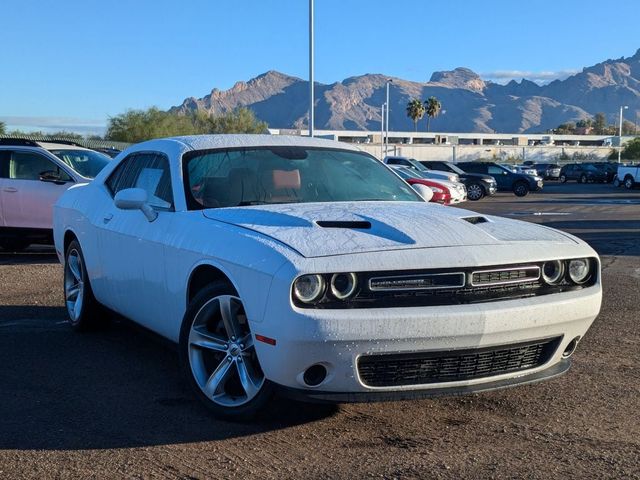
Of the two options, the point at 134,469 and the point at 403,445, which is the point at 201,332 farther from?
the point at 403,445

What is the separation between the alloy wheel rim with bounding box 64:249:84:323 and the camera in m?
6.81

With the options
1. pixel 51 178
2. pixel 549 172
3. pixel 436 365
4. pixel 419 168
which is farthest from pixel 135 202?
pixel 549 172

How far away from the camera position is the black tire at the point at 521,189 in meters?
38.5

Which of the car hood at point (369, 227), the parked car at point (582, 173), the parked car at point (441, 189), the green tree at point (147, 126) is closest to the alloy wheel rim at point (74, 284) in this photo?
the car hood at point (369, 227)

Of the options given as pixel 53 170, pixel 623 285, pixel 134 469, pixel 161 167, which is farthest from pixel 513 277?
pixel 53 170

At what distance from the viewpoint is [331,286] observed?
398cm

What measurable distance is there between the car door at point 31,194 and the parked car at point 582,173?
163ft

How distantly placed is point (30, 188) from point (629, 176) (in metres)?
39.5

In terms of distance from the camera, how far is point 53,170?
12.5m

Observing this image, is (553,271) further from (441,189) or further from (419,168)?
(419,168)

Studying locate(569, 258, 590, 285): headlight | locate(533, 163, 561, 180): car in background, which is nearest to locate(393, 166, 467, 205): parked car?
locate(569, 258, 590, 285): headlight

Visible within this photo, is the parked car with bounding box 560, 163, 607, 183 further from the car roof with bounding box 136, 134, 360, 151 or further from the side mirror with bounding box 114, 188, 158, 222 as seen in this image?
the side mirror with bounding box 114, 188, 158, 222

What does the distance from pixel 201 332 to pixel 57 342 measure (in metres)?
2.38

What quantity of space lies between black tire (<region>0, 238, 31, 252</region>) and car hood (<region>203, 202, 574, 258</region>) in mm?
8330
